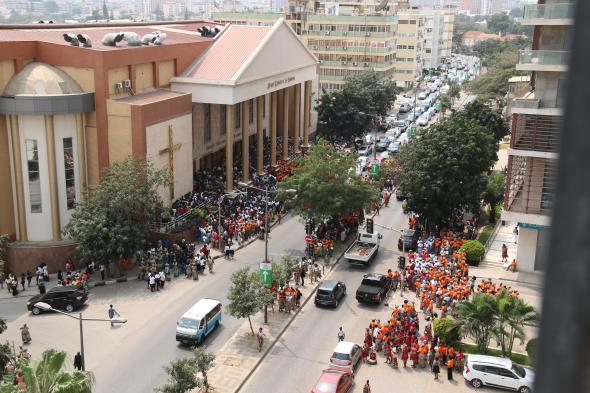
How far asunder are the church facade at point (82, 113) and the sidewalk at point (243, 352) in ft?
41.9

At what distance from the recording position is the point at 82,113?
3838cm

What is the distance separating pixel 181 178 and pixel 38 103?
38.0 ft

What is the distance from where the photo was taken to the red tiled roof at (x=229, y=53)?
1882 inches

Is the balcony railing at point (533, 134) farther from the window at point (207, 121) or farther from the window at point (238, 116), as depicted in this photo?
the window at point (238, 116)

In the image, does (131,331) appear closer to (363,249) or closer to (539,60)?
(363,249)

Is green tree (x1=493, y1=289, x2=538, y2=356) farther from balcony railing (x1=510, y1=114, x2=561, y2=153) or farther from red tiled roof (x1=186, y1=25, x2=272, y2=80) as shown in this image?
red tiled roof (x1=186, y1=25, x2=272, y2=80)

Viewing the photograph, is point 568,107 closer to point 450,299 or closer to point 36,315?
point 450,299

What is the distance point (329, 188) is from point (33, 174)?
16.5m

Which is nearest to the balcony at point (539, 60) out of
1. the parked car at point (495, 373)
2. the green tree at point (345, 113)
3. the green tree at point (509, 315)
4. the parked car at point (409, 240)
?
the green tree at point (509, 315)

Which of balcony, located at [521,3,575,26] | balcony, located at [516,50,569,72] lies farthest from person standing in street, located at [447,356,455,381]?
balcony, located at [521,3,575,26]

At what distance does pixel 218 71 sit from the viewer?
1886 inches

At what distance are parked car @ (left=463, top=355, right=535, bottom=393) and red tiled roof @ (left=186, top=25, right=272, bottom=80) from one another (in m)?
28.3

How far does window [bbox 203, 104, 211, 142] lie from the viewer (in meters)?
51.5

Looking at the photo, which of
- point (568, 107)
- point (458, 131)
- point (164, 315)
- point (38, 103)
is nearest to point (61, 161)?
point (38, 103)
